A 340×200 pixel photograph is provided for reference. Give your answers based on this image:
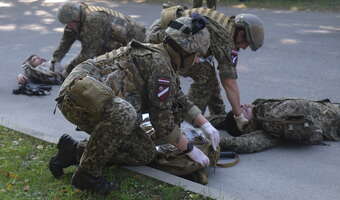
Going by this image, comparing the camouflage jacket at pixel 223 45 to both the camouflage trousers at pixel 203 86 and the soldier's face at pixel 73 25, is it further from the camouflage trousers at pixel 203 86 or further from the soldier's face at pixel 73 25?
the soldier's face at pixel 73 25

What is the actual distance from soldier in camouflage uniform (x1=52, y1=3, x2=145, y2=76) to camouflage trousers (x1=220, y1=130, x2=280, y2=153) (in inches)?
92.9

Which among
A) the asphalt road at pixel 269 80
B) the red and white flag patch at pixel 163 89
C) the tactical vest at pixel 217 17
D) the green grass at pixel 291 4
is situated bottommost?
the green grass at pixel 291 4

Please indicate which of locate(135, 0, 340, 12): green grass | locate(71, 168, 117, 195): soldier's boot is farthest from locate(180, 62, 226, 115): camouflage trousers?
locate(135, 0, 340, 12): green grass

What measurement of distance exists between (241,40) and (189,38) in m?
1.51

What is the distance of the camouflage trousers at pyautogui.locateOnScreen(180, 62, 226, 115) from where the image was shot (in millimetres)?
5762

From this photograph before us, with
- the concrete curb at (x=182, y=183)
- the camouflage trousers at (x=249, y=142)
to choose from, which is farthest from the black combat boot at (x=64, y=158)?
the camouflage trousers at (x=249, y=142)

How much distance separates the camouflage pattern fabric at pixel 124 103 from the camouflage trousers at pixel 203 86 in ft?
4.58

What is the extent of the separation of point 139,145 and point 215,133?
0.59m

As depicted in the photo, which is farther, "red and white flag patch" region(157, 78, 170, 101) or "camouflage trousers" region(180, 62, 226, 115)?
"camouflage trousers" region(180, 62, 226, 115)

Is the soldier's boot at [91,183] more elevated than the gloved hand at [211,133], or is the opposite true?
the gloved hand at [211,133]

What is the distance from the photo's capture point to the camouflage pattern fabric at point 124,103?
380cm

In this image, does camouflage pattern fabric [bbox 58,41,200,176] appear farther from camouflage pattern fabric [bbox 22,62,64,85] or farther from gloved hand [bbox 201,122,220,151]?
camouflage pattern fabric [bbox 22,62,64,85]

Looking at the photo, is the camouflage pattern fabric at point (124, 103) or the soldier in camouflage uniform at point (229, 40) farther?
the soldier in camouflage uniform at point (229, 40)

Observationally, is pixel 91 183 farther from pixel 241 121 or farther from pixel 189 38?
pixel 241 121
